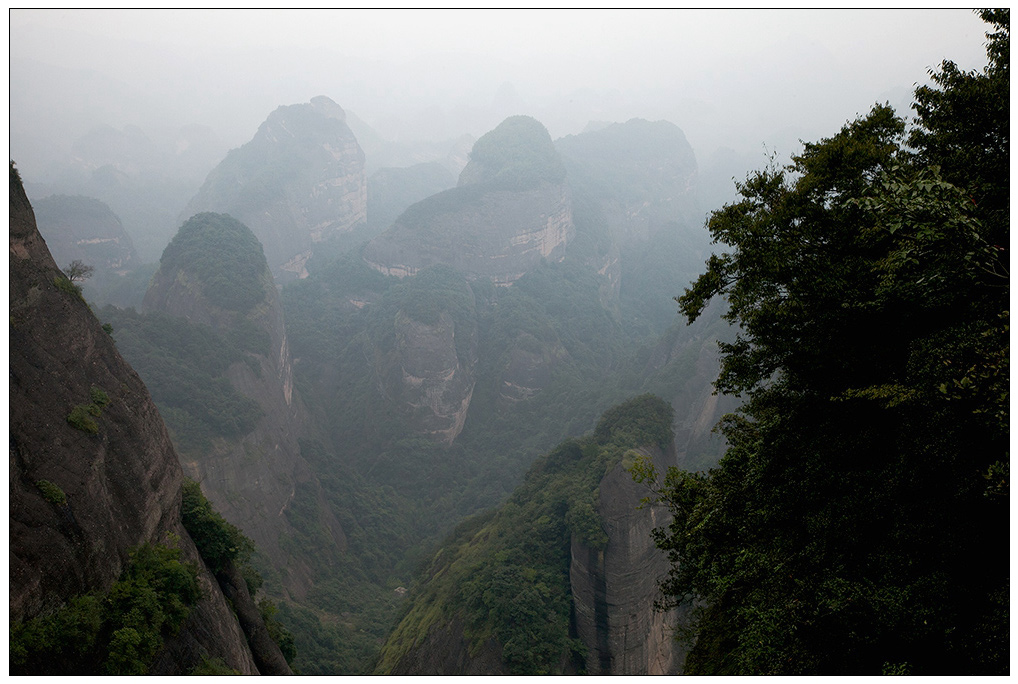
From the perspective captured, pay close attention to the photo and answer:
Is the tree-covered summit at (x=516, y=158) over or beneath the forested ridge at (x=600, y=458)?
over

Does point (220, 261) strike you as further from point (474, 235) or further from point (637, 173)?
point (637, 173)

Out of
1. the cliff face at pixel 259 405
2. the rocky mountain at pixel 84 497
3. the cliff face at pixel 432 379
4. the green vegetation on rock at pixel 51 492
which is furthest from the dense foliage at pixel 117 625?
the cliff face at pixel 432 379

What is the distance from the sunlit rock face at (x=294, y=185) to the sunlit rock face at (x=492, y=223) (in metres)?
25.6

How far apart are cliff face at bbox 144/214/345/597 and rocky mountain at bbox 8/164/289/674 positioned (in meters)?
24.7

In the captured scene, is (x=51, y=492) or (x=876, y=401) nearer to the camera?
(x=876, y=401)

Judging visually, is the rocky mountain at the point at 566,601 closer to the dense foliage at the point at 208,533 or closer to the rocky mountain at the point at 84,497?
the rocky mountain at the point at 84,497

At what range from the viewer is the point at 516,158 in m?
120

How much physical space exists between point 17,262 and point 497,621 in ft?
78.2

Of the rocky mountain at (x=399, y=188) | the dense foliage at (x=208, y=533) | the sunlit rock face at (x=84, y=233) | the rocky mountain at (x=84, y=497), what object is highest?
the rocky mountain at (x=399, y=188)

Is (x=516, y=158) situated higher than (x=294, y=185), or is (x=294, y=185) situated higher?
(x=294, y=185)

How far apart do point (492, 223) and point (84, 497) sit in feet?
323

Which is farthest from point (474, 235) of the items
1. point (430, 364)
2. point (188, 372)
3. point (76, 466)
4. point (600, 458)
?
point (76, 466)

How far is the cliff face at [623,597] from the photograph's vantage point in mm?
28641

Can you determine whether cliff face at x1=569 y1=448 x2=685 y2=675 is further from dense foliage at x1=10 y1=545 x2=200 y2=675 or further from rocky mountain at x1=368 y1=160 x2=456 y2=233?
rocky mountain at x1=368 y1=160 x2=456 y2=233
